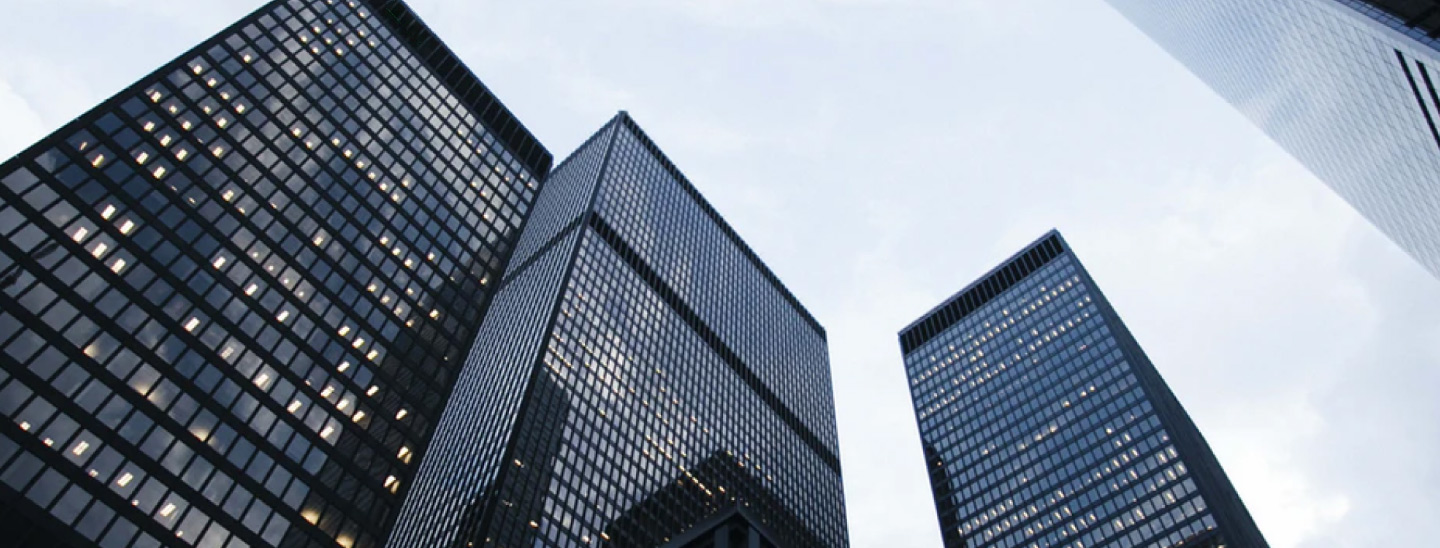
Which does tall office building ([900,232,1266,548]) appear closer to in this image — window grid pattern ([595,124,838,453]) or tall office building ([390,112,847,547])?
tall office building ([390,112,847,547])

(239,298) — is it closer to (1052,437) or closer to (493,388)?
(493,388)

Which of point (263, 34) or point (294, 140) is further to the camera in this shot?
point (263, 34)

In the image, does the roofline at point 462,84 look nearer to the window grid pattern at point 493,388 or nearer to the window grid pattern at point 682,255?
the window grid pattern at point 493,388

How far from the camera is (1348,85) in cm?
7406

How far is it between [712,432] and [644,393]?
57.6 feet

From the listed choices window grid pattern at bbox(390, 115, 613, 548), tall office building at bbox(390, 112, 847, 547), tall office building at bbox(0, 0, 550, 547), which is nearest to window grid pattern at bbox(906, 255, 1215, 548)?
tall office building at bbox(390, 112, 847, 547)

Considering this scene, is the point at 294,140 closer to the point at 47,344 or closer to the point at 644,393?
the point at 47,344

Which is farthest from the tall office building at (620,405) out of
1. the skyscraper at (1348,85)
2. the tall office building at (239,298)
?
the skyscraper at (1348,85)

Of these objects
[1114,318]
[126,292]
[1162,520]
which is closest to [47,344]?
[126,292]

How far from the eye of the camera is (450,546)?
97.4m

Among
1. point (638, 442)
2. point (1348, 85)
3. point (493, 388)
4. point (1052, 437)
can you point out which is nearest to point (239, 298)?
point (493, 388)

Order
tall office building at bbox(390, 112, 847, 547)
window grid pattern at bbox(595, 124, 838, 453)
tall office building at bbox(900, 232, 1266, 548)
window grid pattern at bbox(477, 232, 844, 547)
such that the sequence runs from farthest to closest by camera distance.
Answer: window grid pattern at bbox(595, 124, 838, 453), tall office building at bbox(900, 232, 1266, 548), window grid pattern at bbox(477, 232, 844, 547), tall office building at bbox(390, 112, 847, 547)

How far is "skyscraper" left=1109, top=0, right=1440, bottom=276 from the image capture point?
200 ft

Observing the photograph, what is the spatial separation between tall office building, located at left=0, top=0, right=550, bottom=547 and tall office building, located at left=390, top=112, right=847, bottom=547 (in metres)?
26.2
